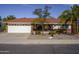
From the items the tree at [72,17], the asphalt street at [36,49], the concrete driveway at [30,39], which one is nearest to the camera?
the asphalt street at [36,49]

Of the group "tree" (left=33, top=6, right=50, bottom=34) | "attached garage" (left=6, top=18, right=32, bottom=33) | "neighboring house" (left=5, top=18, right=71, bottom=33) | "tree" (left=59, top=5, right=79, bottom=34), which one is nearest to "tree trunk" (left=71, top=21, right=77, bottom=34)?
Result: "tree" (left=59, top=5, right=79, bottom=34)

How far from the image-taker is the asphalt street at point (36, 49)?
7.88 m

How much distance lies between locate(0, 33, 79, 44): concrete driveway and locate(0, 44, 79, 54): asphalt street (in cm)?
10

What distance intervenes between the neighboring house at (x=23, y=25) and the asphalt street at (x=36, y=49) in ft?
1.51

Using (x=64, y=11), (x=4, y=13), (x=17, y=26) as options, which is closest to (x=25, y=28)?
(x=17, y=26)

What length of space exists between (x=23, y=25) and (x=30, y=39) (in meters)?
0.52

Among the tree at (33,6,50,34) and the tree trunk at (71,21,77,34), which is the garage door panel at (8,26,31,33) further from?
the tree trunk at (71,21,77,34)

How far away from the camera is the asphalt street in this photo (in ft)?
25.8

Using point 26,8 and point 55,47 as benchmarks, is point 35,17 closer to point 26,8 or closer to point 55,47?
point 26,8

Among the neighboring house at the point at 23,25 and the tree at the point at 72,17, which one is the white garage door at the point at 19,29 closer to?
the neighboring house at the point at 23,25

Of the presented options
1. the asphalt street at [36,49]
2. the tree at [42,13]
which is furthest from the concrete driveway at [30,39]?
the tree at [42,13]

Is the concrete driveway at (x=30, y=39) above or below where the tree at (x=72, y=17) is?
below
